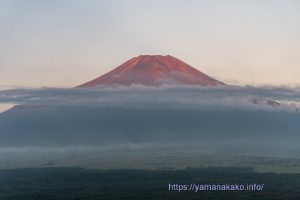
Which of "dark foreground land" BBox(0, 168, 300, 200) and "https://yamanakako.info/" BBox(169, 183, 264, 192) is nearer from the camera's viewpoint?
"dark foreground land" BBox(0, 168, 300, 200)

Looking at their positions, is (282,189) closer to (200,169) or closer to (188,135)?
(200,169)

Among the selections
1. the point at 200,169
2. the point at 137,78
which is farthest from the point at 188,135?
the point at 200,169

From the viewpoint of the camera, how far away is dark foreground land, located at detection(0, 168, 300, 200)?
37250 mm

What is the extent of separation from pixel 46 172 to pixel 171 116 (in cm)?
2402

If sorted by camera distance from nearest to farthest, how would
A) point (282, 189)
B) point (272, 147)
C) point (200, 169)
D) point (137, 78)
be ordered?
1. point (282, 189)
2. point (200, 169)
3. point (272, 147)
4. point (137, 78)

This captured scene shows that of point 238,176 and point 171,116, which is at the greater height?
point 171,116

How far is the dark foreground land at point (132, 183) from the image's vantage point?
37.2m

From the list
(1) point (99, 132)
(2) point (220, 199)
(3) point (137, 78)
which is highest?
(3) point (137, 78)

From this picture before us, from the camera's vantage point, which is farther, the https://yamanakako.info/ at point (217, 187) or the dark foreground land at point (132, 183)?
the https://yamanakako.info/ at point (217, 187)

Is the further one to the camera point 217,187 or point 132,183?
point 132,183

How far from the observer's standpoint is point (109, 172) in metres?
50.0

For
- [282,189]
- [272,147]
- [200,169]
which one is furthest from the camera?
[272,147]

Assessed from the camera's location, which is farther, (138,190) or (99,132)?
(99,132)

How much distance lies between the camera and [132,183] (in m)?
43.6
